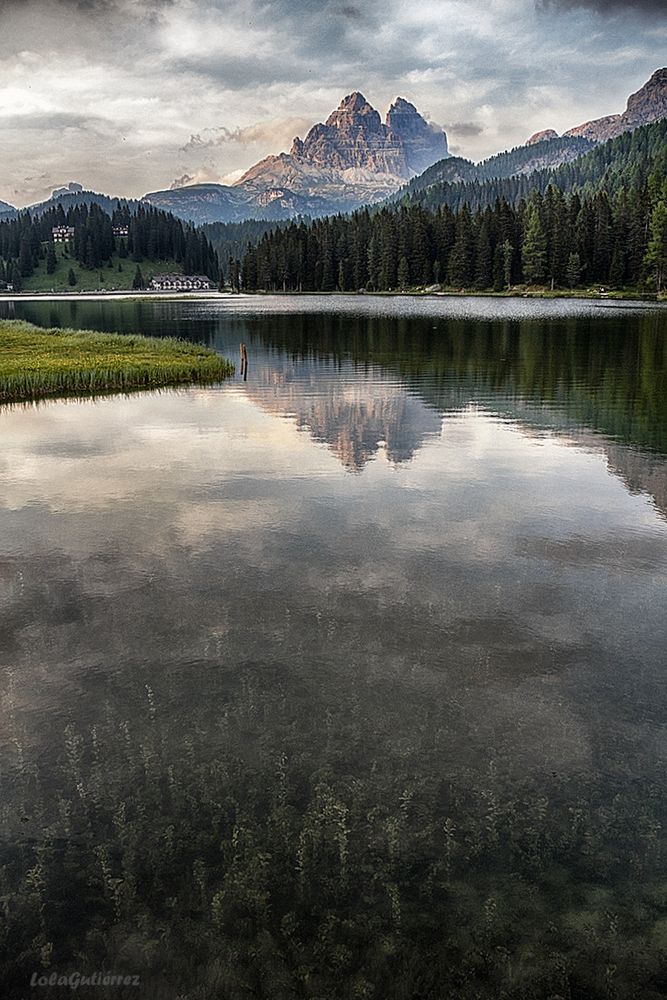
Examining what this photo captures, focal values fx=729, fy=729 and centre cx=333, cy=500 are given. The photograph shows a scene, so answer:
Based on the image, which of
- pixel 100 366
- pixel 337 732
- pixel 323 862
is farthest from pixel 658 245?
pixel 323 862

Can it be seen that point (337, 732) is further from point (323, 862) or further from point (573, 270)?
point (573, 270)

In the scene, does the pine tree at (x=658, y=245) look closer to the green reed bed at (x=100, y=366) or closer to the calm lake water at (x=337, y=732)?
the green reed bed at (x=100, y=366)

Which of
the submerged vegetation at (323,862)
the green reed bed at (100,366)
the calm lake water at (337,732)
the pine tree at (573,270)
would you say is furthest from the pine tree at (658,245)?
the submerged vegetation at (323,862)

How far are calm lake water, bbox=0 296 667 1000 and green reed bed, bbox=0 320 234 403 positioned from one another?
87.0 ft

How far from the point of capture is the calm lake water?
27.3ft

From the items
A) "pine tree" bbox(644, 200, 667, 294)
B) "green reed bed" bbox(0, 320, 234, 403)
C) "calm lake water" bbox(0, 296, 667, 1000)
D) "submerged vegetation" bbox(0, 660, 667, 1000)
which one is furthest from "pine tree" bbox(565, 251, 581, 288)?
"submerged vegetation" bbox(0, 660, 667, 1000)

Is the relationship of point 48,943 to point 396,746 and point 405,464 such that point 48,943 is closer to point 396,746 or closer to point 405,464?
point 396,746

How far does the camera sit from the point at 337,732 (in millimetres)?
11953

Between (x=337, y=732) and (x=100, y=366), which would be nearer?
(x=337, y=732)

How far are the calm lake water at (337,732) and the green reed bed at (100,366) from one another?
26.5 metres

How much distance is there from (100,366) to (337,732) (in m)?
52.4

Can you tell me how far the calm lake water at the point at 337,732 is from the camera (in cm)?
833

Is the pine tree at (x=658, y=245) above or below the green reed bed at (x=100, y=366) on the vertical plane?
above

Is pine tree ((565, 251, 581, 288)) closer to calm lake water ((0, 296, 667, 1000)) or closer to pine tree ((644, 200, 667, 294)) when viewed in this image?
pine tree ((644, 200, 667, 294))
